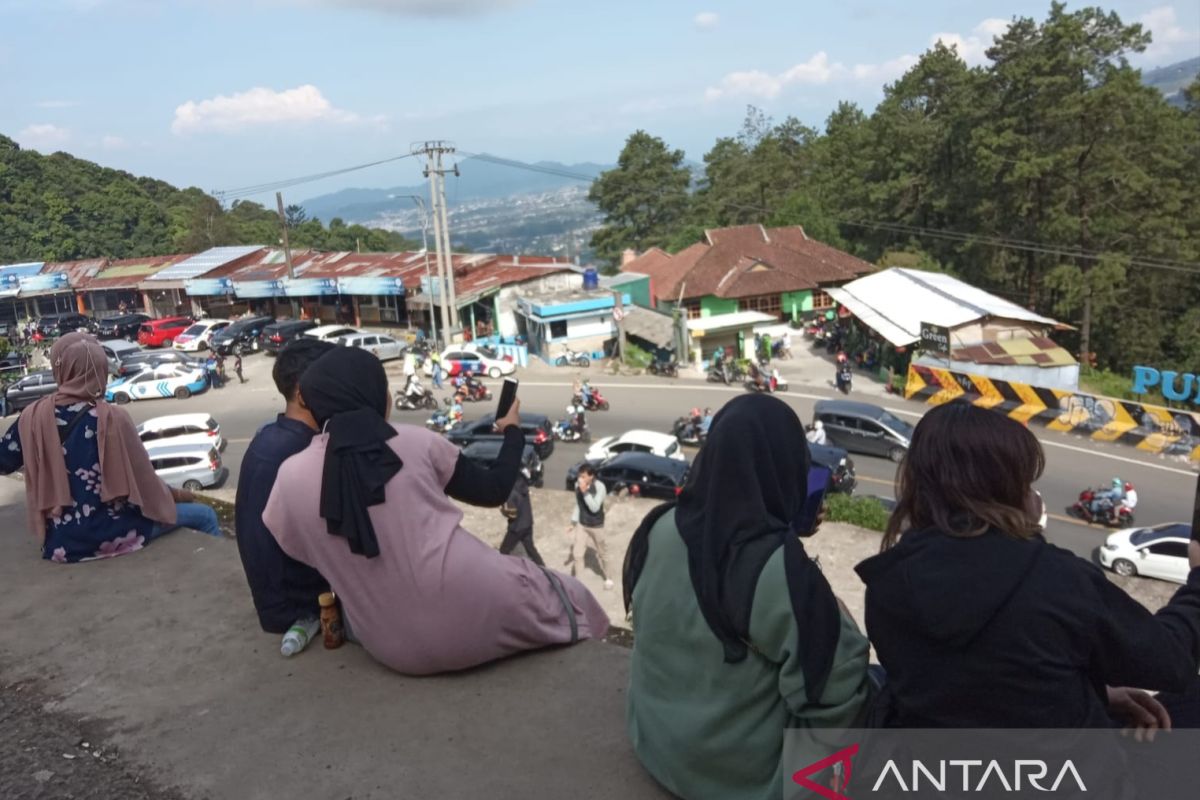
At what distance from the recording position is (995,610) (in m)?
1.95

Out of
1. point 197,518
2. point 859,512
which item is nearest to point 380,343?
point 859,512

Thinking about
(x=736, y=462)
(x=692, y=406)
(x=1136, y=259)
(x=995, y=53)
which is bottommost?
(x=692, y=406)

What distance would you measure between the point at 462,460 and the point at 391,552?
41 centimetres

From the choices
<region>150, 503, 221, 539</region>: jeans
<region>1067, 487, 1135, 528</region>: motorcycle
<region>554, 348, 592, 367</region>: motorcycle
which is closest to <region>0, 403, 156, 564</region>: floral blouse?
<region>150, 503, 221, 539</region>: jeans

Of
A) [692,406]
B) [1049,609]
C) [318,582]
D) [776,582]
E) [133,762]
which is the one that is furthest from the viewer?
[692,406]

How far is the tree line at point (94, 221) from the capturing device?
51625mm

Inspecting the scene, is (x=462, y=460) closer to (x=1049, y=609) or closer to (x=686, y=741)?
(x=686, y=741)

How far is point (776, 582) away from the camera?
209 cm

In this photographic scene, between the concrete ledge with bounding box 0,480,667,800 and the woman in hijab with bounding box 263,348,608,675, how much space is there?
0.66 feet

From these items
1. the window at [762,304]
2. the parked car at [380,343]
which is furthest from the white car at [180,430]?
the window at [762,304]

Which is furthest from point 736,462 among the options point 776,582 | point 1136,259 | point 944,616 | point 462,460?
point 1136,259

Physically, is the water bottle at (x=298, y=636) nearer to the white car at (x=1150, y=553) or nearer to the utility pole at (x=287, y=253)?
the white car at (x=1150, y=553)

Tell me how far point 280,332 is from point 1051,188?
Answer: 1077 inches

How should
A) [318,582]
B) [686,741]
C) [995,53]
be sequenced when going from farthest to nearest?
[995,53]
[318,582]
[686,741]
